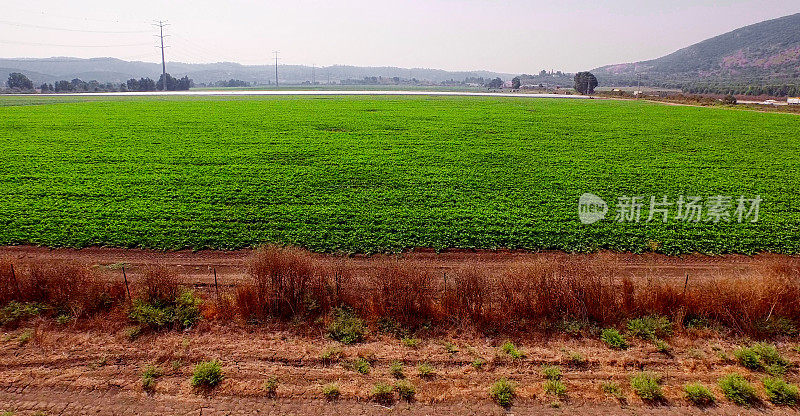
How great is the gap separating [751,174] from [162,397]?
34841 mm

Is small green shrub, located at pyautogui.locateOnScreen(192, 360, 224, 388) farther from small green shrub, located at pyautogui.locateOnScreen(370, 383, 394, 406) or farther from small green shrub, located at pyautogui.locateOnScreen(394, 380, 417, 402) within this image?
small green shrub, located at pyautogui.locateOnScreen(394, 380, 417, 402)

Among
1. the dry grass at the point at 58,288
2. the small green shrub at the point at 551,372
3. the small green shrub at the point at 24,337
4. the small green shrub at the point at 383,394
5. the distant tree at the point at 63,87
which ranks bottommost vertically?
the small green shrub at the point at 383,394

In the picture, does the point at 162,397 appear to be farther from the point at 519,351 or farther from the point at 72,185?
the point at 72,185

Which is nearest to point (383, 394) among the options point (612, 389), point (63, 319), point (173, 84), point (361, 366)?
point (361, 366)

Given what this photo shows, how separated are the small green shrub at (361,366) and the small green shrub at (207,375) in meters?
2.94

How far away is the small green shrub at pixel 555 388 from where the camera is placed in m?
9.45

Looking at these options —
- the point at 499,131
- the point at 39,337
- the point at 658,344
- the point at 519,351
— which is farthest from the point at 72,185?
the point at 499,131

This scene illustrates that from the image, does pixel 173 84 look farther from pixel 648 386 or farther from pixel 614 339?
pixel 648 386

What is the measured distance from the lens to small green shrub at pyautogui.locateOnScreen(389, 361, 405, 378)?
398 inches

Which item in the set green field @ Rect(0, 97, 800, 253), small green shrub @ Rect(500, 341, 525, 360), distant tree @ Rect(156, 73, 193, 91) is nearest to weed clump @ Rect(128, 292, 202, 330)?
green field @ Rect(0, 97, 800, 253)

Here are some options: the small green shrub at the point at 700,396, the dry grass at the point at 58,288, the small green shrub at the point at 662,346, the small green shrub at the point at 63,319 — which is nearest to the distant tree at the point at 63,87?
the dry grass at the point at 58,288

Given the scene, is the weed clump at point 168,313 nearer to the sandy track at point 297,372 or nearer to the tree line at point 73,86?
the sandy track at point 297,372

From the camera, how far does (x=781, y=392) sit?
9.40 m

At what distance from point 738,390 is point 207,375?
11.3 metres
